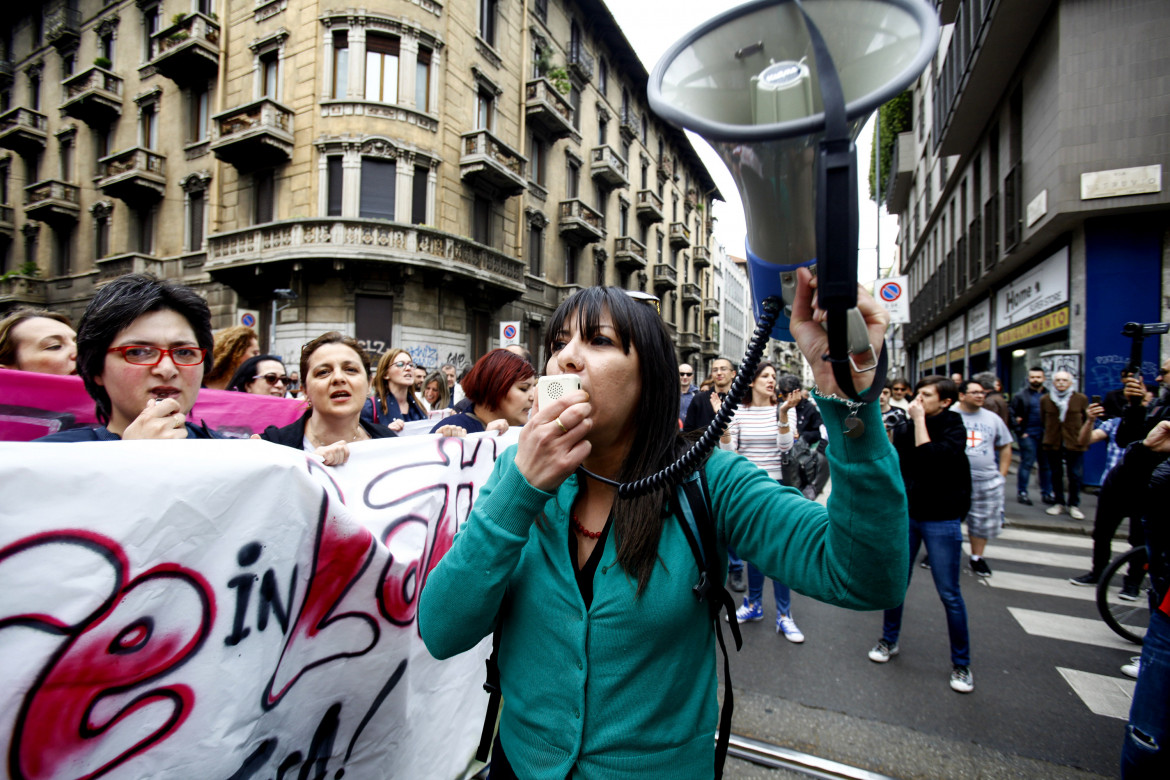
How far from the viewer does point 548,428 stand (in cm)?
103

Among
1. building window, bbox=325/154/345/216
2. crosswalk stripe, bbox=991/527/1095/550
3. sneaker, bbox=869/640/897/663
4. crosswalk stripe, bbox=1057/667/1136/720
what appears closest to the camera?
crosswalk stripe, bbox=1057/667/1136/720

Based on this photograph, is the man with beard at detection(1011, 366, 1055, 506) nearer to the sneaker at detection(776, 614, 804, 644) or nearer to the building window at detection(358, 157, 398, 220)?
the sneaker at detection(776, 614, 804, 644)

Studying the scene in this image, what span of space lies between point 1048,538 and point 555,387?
8217mm

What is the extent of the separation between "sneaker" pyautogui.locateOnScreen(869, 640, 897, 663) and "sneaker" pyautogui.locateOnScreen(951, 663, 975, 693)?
373 mm

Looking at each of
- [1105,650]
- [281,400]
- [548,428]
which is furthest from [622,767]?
[1105,650]

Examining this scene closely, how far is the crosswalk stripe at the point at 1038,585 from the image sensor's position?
483 cm

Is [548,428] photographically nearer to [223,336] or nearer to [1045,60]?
[223,336]

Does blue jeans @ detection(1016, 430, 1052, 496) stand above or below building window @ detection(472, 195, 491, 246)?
below

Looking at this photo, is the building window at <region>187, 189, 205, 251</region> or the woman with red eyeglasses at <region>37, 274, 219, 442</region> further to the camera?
the building window at <region>187, 189, 205, 251</region>

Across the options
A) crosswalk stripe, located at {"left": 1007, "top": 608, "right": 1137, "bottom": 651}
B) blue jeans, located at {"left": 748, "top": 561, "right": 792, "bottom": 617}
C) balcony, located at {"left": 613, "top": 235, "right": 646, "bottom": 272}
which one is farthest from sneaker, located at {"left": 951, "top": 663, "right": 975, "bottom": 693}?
balcony, located at {"left": 613, "top": 235, "right": 646, "bottom": 272}

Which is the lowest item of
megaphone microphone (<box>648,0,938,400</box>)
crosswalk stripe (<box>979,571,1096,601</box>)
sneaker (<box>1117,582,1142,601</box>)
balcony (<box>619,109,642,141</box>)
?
crosswalk stripe (<box>979,571,1096,601</box>)

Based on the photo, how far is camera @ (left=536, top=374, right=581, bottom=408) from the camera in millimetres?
1078

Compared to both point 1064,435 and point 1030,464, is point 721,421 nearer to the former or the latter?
point 1064,435

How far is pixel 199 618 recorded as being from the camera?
53.1 inches
